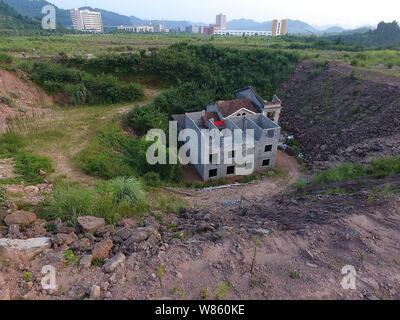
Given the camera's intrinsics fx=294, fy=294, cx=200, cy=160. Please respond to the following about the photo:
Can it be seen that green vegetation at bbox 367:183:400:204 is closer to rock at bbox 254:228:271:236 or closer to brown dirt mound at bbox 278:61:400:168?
rock at bbox 254:228:271:236

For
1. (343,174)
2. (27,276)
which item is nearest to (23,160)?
(27,276)

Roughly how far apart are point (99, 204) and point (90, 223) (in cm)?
86

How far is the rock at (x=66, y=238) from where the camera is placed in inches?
250

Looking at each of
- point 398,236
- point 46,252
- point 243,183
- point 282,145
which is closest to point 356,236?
point 398,236

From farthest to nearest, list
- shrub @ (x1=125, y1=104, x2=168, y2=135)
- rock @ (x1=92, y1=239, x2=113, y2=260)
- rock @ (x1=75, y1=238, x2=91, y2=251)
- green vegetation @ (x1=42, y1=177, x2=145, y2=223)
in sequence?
shrub @ (x1=125, y1=104, x2=168, y2=135) → green vegetation @ (x1=42, y1=177, x2=145, y2=223) → rock @ (x1=75, y1=238, x2=91, y2=251) → rock @ (x1=92, y1=239, x2=113, y2=260)

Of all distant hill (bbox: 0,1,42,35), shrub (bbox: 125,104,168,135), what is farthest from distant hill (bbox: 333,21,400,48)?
distant hill (bbox: 0,1,42,35)

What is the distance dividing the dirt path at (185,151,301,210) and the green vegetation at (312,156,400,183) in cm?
271

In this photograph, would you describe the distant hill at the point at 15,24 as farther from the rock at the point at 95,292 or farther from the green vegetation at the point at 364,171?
the rock at the point at 95,292

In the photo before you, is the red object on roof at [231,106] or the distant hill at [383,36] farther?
the distant hill at [383,36]

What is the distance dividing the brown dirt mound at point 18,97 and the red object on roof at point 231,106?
11.5 meters

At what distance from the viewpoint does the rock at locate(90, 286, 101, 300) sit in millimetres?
4848

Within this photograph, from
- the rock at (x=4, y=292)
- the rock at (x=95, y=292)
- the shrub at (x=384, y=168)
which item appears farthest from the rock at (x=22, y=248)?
the shrub at (x=384, y=168)

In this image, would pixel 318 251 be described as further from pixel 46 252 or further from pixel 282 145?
pixel 282 145
